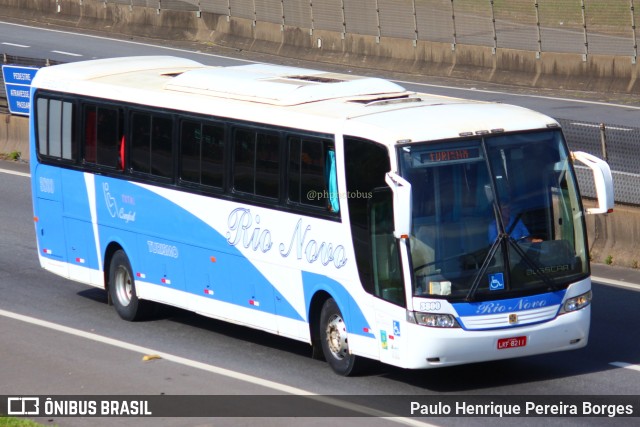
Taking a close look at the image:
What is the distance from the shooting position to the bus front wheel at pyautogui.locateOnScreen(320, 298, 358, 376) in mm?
12641

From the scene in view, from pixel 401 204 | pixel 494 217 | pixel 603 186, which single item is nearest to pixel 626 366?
pixel 603 186

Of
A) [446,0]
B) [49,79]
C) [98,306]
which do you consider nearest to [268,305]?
[98,306]

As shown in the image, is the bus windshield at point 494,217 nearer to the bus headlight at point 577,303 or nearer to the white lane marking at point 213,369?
the bus headlight at point 577,303

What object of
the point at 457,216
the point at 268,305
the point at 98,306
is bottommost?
the point at 98,306

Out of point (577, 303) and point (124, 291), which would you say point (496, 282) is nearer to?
point (577, 303)

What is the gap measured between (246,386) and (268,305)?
53.7 inches

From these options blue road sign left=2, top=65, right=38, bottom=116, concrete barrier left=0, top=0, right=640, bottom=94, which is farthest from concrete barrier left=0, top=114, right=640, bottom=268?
concrete barrier left=0, top=0, right=640, bottom=94

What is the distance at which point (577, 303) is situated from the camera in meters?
12.3

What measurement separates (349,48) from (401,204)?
2921cm

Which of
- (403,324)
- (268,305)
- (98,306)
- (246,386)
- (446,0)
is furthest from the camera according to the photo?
(446,0)

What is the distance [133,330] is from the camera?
1533 centimetres

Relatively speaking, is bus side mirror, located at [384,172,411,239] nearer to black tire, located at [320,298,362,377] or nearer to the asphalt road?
black tire, located at [320,298,362,377]

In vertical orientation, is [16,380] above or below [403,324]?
below

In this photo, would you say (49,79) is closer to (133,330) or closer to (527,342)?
(133,330)
